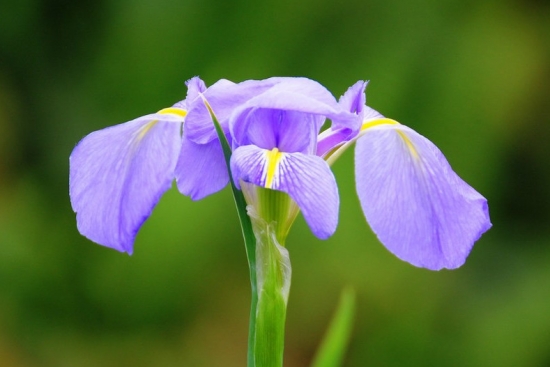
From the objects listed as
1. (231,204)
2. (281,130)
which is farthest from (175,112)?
(231,204)

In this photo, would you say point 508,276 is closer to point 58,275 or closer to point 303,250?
point 303,250

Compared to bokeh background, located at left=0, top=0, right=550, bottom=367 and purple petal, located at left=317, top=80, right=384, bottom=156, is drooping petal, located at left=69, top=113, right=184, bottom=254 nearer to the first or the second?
purple petal, located at left=317, top=80, right=384, bottom=156

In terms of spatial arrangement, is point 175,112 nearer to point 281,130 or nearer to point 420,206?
point 281,130

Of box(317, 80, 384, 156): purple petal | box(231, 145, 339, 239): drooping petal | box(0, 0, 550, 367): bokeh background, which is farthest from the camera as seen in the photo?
box(0, 0, 550, 367): bokeh background

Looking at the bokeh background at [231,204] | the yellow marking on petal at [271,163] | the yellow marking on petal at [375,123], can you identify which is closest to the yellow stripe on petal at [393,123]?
the yellow marking on petal at [375,123]

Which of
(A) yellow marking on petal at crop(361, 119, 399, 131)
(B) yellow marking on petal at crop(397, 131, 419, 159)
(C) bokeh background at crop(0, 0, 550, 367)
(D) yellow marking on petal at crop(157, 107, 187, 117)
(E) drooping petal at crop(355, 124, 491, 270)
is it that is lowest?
(C) bokeh background at crop(0, 0, 550, 367)

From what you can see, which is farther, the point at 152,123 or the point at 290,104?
the point at 152,123

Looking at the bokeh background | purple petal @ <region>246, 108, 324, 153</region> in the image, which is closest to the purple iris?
purple petal @ <region>246, 108, 324, 153</region>
